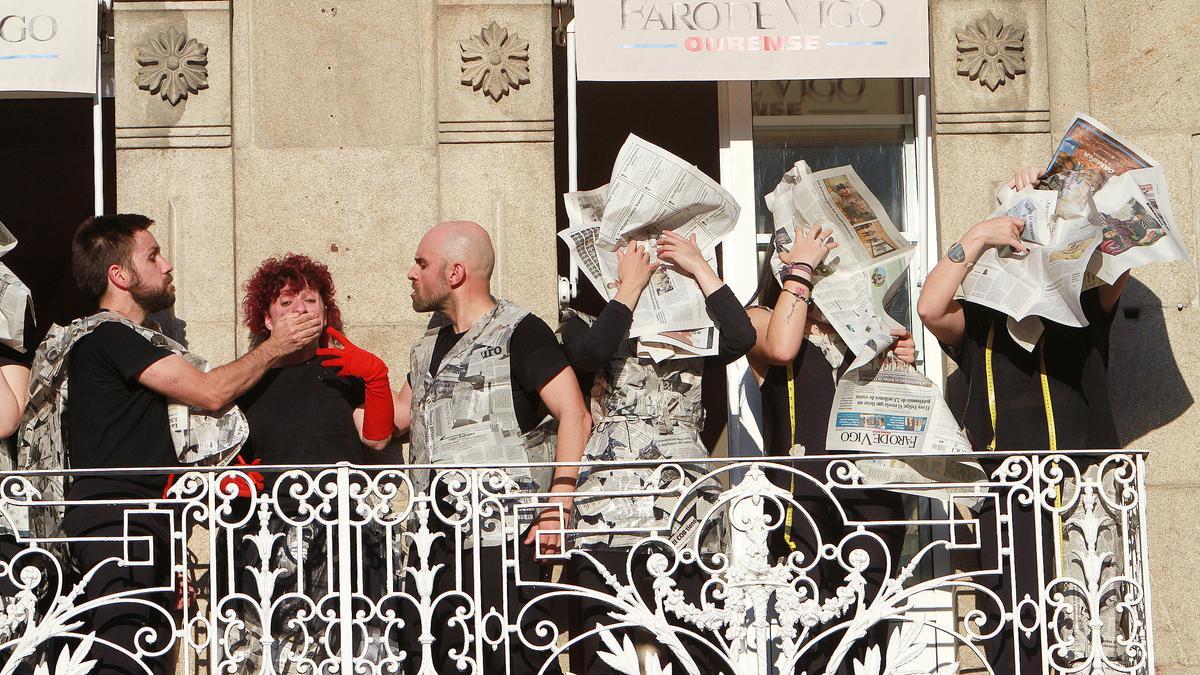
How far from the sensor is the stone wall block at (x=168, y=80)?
875 cm

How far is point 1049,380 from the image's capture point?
7.79m

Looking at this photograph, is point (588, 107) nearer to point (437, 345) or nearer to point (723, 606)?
point (437, 345)

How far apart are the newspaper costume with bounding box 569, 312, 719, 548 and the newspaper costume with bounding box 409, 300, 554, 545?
0.26 metres

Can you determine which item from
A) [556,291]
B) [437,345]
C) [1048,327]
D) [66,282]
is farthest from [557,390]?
[66,282]

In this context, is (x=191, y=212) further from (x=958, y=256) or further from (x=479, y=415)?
(x=958, y=256)

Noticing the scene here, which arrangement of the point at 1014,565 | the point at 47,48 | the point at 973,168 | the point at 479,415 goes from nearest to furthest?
1. the point at 1014,565
2. the point at 479,415
3. the point at 47,48
4. the point at 973,168

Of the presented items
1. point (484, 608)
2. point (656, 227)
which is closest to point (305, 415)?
point (484, 608)

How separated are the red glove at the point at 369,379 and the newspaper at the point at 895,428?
185 cm

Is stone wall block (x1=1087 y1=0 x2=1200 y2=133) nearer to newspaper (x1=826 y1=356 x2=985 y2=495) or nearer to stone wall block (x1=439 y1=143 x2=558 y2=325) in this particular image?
newspaper (x1=826 y1=356 x2=985 y2=495)

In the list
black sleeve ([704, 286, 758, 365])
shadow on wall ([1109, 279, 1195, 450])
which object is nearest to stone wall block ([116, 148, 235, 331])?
black sleeve ([704, 286, 758, 365])

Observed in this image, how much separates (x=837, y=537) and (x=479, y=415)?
1557 mm

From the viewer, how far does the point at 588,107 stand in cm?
956

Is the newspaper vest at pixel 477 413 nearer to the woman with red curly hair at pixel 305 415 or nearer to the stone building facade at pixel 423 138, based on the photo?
the woman with red curly hair at pixel 305 415

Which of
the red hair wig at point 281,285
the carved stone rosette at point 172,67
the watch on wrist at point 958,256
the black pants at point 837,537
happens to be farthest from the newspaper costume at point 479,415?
the carved stone rosette at point 172,67
